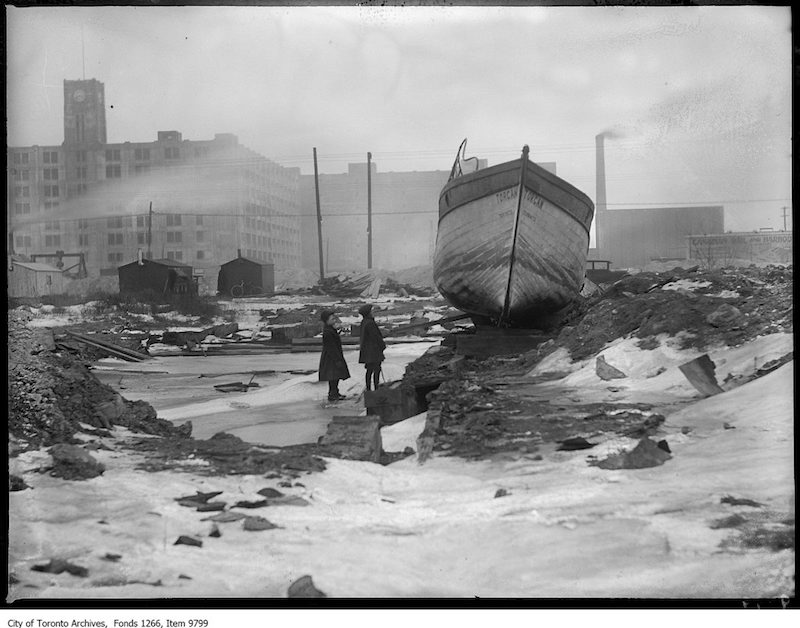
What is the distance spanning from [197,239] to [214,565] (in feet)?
7.05

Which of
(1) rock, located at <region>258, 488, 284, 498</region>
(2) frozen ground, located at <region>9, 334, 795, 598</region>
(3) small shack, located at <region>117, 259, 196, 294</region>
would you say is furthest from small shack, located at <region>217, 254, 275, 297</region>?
(1) rock, located at <region>258, 488, 284, 498</region>

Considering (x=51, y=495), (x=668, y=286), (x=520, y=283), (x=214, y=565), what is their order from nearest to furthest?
1. (x=214, y=565)
2. (x=51, y=495)
3. (x=668, y=286)
4. (x=520, y=283)

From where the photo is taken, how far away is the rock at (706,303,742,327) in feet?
13.4

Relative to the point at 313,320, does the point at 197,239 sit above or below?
above

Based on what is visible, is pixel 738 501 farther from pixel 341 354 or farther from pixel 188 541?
pixel 188 541

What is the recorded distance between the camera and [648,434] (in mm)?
3689

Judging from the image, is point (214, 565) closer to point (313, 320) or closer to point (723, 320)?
point (313, 320)

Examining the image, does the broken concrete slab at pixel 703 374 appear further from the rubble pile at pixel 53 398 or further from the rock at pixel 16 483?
the rock at pixel 16 483

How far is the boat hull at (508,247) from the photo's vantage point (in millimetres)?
5750

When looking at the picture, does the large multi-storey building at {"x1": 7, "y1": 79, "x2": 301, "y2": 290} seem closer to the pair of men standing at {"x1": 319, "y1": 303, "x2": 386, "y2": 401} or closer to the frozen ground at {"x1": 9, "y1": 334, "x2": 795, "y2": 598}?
the pair of men standing at {"x1": 319, "y1": 303, "x2": 386, "y2": 401}

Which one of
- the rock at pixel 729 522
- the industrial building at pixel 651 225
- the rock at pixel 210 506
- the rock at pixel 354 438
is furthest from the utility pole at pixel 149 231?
the rock at pixel 729 522

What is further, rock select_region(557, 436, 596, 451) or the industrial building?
the industrial building

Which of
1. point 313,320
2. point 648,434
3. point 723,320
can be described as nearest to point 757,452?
point 648,434

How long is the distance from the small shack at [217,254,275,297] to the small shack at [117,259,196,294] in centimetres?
24
